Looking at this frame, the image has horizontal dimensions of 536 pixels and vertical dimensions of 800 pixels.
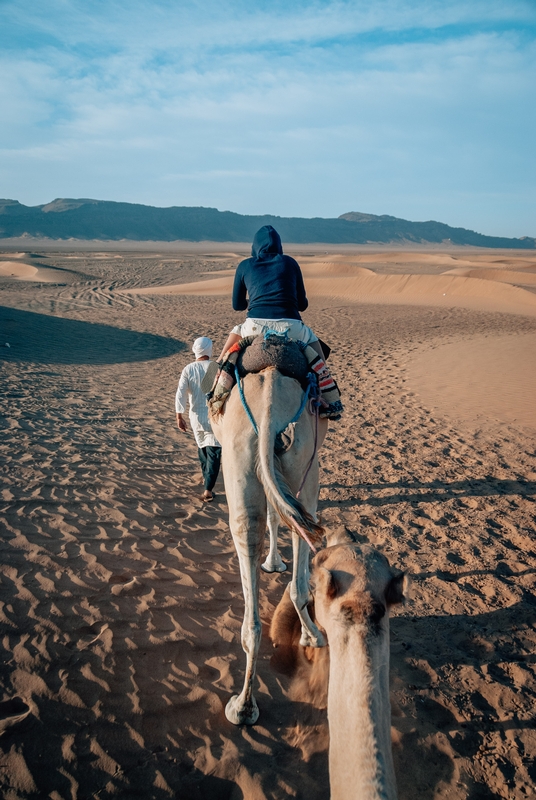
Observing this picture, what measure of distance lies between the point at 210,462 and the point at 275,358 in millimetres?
2793

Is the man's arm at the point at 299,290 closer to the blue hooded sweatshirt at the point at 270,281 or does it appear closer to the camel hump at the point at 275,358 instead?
the blue hooded sweatshirt at the point at 270,281

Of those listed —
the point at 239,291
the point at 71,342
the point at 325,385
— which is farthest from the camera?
the point at 71,342

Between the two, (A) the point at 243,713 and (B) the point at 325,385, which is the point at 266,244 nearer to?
(B) the point at 325,385

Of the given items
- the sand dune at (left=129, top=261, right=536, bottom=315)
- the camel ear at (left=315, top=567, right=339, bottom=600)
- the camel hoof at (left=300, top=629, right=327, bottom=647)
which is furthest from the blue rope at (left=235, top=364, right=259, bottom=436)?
the sand dune at (left=129, top=261, right=536, bottom=315)

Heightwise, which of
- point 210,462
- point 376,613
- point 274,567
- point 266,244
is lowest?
point 274,567

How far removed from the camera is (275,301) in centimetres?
441

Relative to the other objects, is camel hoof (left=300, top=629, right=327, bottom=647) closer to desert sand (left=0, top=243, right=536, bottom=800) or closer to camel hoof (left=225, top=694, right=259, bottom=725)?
desert sand (left=0, top=243, right=536, bottom=800)

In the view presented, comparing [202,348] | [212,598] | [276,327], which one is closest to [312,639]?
[212,598]

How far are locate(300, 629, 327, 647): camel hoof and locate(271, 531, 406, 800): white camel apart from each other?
1891mm

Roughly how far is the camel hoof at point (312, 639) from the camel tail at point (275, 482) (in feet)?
3.67

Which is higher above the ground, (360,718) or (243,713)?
(360,718)

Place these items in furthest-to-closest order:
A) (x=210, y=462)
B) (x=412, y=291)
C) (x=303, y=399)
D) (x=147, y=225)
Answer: (x=147, y=225), (x=412, y=291), (x=210, y=462), (x=303, y=399)

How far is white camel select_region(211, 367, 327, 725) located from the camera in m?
3.31

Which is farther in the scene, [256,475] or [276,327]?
[276,327]
